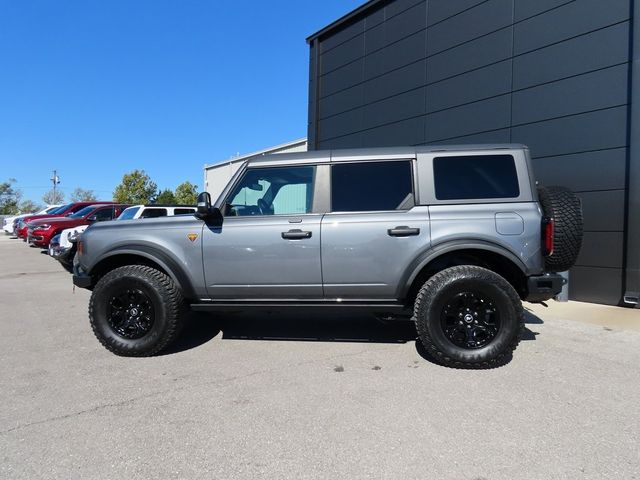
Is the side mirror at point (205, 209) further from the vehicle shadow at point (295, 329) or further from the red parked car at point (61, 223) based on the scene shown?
the red parked car at point (61, 223)

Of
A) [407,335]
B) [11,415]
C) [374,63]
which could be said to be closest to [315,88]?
[374,63]

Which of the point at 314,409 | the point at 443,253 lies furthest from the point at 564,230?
the point at 314,409

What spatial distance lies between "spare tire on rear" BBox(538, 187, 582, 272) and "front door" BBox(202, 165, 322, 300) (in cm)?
218

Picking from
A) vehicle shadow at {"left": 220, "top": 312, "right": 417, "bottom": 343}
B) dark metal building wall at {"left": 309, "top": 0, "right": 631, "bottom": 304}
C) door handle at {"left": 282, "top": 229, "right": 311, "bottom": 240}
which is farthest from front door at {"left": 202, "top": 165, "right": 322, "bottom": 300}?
dark metal building wall at {"left": 309, "top": 0, "right": 631, "bottom": 304}

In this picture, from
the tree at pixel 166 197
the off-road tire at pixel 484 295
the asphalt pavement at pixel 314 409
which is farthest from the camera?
the tree at pixel 166 197

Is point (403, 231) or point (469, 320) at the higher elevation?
point (403, 231)

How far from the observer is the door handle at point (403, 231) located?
12.6 feet

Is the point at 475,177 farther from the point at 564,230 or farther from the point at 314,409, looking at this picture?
the point at 314,409

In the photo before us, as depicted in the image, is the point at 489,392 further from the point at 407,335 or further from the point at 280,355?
the point at 280,355

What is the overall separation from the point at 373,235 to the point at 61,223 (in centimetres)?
1306

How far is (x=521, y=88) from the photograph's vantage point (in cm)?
779

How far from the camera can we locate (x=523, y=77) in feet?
25.5

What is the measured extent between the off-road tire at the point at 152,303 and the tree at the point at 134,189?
1948 inches

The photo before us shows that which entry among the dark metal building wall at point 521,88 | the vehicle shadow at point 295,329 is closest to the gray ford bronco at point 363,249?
the vehicle shadow at point 295,329
